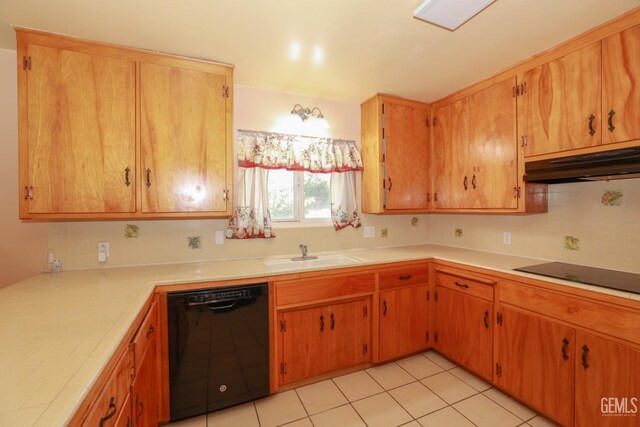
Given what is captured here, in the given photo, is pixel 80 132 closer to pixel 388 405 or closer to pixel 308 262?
pixel 308 262

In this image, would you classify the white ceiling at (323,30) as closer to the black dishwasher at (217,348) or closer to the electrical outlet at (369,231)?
the electrical outlet at (369,231)

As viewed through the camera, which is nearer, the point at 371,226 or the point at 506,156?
the point at 506,156

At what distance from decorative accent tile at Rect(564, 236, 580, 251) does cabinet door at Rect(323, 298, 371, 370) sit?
61.2 inches

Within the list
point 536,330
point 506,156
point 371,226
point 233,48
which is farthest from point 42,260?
point 506,156

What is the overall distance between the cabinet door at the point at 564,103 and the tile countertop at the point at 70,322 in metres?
0.91

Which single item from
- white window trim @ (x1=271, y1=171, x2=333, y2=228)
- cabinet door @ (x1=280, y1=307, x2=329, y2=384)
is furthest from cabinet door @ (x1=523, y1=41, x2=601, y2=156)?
cabinet door @ (x1=280, y1=307, x2=329, y2=384)

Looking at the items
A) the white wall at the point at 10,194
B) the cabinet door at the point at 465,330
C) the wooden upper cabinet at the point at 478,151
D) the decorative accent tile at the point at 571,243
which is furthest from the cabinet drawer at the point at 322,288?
the white wall at the point at 10,194

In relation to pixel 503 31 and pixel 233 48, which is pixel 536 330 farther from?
pixel 233 48

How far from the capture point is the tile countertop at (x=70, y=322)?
26.2 inches

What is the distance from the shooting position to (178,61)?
1.93 m

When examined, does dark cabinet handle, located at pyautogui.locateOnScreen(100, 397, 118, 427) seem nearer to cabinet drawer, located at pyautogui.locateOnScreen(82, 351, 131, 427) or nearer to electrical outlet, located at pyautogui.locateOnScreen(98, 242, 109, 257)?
cabinet drawer, located at pyautogui.locateOnScreen(82, 351, 131, 427)

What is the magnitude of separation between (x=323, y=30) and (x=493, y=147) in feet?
5.38

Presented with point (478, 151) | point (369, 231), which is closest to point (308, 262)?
point (369, 231)

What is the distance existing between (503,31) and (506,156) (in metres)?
0.90
